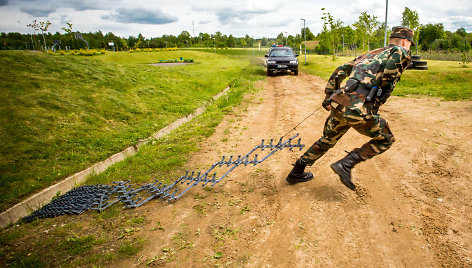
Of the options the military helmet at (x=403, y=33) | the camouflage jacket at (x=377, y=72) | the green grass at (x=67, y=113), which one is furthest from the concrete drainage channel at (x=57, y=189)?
the military helmet at (x=403, y=33)

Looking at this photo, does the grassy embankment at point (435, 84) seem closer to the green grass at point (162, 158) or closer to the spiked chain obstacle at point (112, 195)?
the green grass at point (162, 158)

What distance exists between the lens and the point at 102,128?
22.5ft

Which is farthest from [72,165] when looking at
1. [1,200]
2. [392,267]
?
[392,267]

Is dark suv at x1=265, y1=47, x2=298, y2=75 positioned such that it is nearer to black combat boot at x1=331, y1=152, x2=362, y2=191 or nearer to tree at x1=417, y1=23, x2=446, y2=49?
black combat boot at x1=331, y1=152, x2=362, y2=191

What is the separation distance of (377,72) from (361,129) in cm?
70

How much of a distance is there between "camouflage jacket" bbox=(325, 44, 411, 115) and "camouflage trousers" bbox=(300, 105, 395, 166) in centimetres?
9

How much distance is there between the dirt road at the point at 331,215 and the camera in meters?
2.56

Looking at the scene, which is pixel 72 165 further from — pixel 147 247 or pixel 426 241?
pixel 426 241

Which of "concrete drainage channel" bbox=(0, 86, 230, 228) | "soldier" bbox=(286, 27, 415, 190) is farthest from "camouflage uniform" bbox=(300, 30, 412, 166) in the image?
"concrete drainage channel" bbox=(0, 86, 230, 228)

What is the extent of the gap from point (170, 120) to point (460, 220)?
287 inches

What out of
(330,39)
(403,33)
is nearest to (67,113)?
(403,33)

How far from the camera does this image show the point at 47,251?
288cm

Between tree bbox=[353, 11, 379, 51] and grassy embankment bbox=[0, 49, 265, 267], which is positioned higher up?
tree bbox=[353, 11, 379, 51]

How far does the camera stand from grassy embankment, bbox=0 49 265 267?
2932 mm
